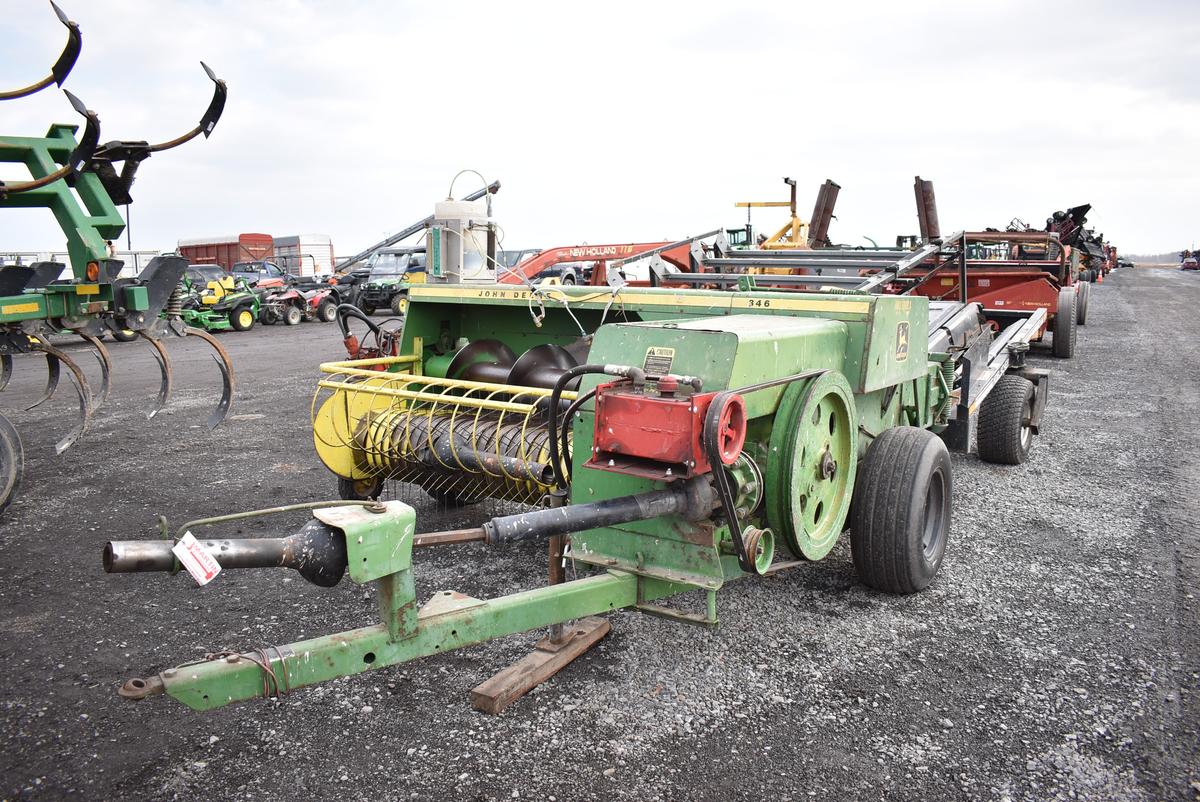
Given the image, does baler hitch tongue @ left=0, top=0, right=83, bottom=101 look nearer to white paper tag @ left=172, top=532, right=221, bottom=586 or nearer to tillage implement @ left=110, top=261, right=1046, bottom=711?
tillage implement @ left=110, top=261, right=1046, bottom=711

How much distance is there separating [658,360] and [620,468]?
0.46 metres

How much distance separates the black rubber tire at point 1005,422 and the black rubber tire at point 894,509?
9.03 feet

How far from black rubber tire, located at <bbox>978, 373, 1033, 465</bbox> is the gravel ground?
0.86 meters

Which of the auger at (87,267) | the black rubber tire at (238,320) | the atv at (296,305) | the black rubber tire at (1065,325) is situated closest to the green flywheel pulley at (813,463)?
the auger at (87,267)

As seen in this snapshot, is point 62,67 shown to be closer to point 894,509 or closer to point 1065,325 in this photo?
point 894,509

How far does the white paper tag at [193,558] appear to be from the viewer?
1.92 meters

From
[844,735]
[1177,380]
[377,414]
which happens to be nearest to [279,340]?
[377,414]

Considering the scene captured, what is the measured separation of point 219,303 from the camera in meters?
18.6

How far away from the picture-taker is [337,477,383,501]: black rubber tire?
4793 millimetres

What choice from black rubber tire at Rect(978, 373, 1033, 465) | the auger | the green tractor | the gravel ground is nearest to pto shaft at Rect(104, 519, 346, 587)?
the gravel ground

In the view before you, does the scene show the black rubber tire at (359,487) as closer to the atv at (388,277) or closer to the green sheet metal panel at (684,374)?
the green sheet metal panel at (684,374)

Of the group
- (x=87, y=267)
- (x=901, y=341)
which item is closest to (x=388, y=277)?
(x=87, y=267)

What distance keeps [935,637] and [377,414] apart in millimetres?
2882

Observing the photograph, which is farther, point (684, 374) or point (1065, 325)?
point (1065, 325)
